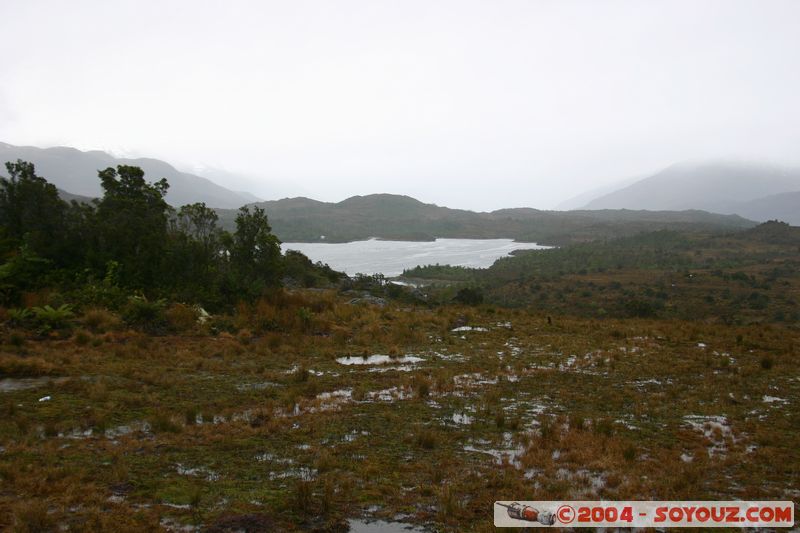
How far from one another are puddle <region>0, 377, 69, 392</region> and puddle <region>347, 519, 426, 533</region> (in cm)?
691

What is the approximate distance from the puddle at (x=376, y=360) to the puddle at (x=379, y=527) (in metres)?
7.44

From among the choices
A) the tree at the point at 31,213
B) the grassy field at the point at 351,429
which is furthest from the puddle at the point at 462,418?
the tree at the point at 31,213

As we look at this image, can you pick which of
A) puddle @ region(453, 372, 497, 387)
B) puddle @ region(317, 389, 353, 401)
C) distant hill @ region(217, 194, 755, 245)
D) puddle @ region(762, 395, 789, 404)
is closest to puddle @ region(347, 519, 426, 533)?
puddle @ region(317, 389, 353, 401)

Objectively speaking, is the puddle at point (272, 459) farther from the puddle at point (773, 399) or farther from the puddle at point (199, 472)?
the puddle at point (773, 399)

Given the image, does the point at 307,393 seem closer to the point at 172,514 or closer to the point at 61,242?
the point at 172,514

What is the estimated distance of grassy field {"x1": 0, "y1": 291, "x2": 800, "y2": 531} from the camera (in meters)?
5.17

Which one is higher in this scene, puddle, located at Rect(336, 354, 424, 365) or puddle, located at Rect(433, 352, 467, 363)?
puddle, located at Rect(336, 354, 424, 365)

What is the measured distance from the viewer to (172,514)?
485 centimetres

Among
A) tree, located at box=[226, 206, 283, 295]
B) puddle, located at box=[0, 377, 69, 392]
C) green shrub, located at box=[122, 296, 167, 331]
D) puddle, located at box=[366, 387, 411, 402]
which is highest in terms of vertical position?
tree, located at box=[226, 206, 283, 295]

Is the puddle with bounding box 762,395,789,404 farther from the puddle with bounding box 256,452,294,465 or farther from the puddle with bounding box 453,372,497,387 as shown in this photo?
the puddle with bounding box 256,452,294,465

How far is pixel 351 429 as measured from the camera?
7.62 metres

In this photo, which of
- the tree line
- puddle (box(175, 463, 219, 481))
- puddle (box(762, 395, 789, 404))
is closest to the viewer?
puddle (box(175, 463, 219, 481))

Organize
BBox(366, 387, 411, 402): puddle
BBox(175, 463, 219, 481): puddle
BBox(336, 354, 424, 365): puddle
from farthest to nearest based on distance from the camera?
1. BBox(336, 354, 424, 365): puddle
2. BBox(366, 387, 411, 402): puddle
3. BBox(175, 463, 219, 481): puddle

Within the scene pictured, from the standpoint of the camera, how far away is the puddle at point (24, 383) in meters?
8.37
